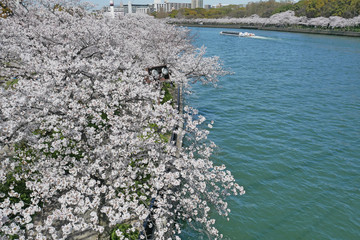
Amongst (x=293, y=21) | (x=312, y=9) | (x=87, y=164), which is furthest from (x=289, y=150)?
(x=312, y=9)

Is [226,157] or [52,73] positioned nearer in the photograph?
[52,73]

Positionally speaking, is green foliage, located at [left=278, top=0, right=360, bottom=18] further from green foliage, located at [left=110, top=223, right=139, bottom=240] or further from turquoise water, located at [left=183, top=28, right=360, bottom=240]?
green foliage, located at [left=110, top=223, right=139, bottom=240]

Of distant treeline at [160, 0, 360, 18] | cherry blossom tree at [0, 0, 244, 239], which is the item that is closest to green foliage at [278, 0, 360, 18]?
distant treeline at [160, 0, 360, 18]

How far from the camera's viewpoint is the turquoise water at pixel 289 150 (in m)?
11.8

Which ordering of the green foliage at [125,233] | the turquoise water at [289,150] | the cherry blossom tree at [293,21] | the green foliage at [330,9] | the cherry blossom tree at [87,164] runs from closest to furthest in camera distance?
the cherry blossom tree at [87,164] < the green foliage at [125,233] < the turquoise water at [289,150] < the cherry blossom tree at [293,21] < the green foliage at [330,9]

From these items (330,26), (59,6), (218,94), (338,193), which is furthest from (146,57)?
A: (330,26)

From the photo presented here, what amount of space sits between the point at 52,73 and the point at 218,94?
72.0 ft

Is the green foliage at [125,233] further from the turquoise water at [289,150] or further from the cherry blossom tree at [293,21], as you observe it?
the cherry blossom tree at [293,21]

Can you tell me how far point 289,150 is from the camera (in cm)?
1786

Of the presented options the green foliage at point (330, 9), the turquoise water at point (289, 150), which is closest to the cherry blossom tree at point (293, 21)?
the green foliage at point (330, 9)

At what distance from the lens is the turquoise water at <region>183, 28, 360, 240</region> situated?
38.8 ft

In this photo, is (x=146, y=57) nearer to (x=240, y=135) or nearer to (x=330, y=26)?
(x=240, y=135)

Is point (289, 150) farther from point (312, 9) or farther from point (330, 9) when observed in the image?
point (312, 9)

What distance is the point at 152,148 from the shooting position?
31.3 ft
